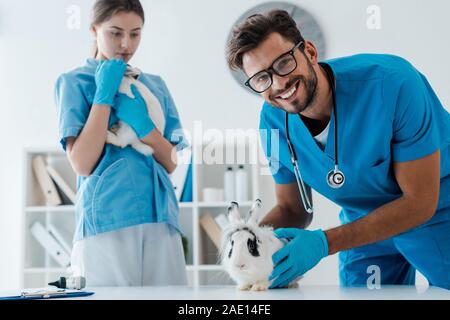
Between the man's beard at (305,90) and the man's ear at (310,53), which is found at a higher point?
the man's ear at (310,53)

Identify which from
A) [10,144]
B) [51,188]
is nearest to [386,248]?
[51,188]

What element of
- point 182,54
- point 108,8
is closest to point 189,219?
point 182,54

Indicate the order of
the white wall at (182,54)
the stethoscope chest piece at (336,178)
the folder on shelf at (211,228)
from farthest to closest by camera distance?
1. the white wall at (182,54)
2. the folder on shelf at (211,228)
3. the stethoscope chest piece at (336,178)

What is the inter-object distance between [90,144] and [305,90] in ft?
1.89

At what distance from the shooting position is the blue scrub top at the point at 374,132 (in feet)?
3.76

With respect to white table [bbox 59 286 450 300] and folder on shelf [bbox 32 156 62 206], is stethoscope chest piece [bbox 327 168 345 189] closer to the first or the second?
white table [bbox 59 286 450 300]

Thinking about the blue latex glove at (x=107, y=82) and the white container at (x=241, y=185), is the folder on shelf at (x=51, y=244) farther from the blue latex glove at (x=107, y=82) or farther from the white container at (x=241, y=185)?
the blue latex glove at (x=107, y=82)

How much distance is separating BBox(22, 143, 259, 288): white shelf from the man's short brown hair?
5.09 feet

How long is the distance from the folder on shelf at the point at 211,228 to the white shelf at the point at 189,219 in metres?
0.04

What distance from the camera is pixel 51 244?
278 cm

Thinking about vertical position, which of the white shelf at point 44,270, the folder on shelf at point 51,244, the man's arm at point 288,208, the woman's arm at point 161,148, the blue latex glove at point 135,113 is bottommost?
the white shelf at point 44,270

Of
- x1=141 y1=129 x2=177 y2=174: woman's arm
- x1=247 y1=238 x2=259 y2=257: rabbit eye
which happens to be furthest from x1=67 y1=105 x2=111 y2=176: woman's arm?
x1=247 y1=238 x2=259 y2=257: rabbit eye

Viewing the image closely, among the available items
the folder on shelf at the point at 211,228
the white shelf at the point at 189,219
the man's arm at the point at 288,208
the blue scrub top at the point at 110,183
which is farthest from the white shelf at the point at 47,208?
the man's arm at the point at 288,208

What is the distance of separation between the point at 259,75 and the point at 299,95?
102mm
